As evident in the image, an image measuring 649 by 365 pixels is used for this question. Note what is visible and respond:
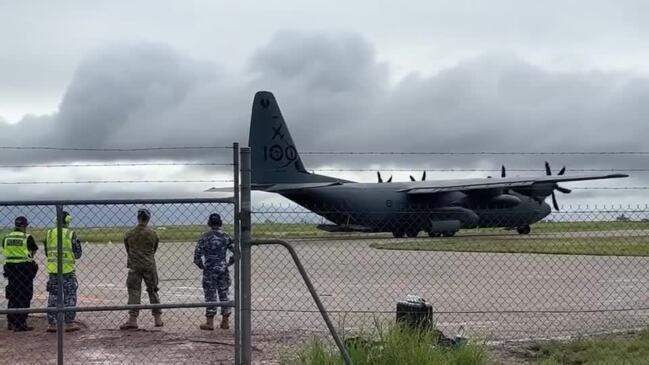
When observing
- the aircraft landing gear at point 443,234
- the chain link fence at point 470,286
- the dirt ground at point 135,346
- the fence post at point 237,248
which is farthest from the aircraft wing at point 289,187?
the fence post at point 237,248

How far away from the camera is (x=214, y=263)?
10430mm

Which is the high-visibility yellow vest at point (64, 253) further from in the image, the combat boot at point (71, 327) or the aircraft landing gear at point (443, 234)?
the aircraft landing gear at point (443, 234)

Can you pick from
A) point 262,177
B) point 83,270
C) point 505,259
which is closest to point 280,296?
point 83,270

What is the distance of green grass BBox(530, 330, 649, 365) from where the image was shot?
7.67 m

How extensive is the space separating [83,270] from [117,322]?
10.9 metres

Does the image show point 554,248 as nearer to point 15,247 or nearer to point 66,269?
point 66,269

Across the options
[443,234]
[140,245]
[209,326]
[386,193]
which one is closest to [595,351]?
[209,326]

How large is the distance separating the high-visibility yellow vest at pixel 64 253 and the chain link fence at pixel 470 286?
106 inches

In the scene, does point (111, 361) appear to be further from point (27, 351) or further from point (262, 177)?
point (262, 177)

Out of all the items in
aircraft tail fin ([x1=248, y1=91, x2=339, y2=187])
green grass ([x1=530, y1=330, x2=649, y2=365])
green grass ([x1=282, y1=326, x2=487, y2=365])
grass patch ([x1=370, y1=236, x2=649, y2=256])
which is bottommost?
grass patch ([x1=370, y1=236, x2=649, y2=256])

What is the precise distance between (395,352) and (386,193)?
93.5 feet

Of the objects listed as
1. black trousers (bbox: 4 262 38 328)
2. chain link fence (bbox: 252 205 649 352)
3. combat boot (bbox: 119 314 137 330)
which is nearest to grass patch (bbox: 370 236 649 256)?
chain link fence (bbox: 252 205 649 352)

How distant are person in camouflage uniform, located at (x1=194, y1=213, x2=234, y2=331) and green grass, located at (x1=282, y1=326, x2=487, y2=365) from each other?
3592mm

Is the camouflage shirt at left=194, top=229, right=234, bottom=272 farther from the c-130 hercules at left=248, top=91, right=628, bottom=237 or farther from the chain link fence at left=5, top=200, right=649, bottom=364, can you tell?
the c-130 hercules at left=248, top=91, right=628, bottom=237
